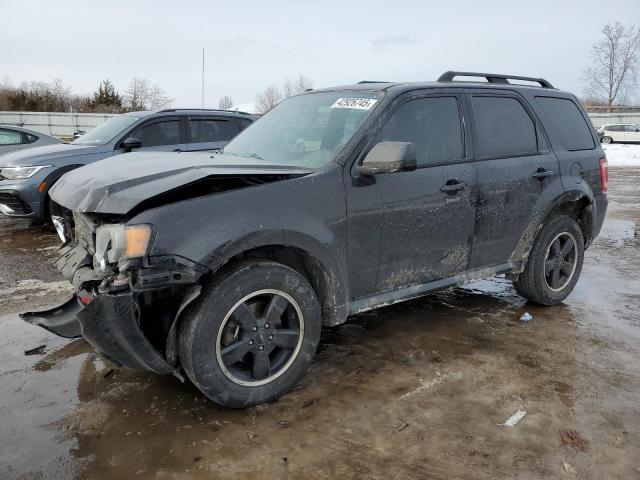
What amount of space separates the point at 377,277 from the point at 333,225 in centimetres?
56

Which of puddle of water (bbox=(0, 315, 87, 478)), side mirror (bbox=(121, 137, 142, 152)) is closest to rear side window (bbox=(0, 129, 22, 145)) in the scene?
side mirror (bbox=(121, 137, 142, 152))

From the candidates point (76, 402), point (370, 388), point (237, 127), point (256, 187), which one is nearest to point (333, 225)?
point (256, 187)

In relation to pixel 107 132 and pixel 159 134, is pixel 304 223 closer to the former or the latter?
pixel 159 134

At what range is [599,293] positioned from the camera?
5297 millimetres

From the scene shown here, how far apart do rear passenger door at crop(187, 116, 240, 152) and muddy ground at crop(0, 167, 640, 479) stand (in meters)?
4.12

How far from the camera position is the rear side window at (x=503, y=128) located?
162 inches

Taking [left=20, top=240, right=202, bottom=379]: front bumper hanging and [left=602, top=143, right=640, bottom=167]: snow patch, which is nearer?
[left=20, top=240, right=202, bottom=379]: front bumper hanging

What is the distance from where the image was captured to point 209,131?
831 cm

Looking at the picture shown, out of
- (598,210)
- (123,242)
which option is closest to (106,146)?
(123,242)

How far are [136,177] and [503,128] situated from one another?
2.94 m

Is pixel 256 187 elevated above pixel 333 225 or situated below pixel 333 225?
above

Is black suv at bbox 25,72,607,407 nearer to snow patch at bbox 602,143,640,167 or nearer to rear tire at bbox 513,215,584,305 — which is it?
rear tire at bbox 513,215,584,305

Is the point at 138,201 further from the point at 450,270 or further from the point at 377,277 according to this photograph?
the point at 450,270

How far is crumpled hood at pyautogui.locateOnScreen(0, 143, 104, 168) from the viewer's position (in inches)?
285
